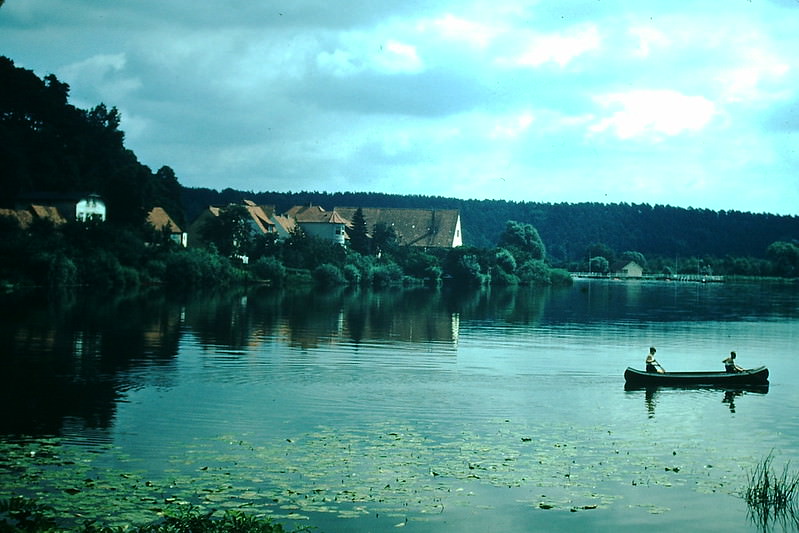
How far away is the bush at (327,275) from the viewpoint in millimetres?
111438

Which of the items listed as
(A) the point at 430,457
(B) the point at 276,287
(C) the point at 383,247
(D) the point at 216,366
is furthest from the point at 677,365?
(C) the point at 383,247

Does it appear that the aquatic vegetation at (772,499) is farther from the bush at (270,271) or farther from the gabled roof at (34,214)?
the bush at (270,271)

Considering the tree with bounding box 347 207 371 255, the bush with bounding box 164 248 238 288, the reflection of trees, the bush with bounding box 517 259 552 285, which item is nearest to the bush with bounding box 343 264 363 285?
the tree with bounding box 347 207 371 255

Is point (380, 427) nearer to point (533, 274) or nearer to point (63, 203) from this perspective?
point (63, 203)

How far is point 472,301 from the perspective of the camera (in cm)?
8700

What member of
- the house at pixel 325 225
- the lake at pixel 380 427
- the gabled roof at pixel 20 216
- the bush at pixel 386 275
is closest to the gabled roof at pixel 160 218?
the gabled roof at pixel 20 216

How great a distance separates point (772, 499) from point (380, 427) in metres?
9.63

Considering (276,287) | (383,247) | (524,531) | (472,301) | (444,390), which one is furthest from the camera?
(383,247)

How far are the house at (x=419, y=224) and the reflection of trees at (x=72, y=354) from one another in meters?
95.6

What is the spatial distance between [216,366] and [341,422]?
36.4 feet

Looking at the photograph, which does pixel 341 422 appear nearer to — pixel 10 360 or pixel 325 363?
pixel 325 363

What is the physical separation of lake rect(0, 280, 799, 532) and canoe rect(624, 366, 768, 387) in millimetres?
569

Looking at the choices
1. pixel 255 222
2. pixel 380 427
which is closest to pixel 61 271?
pixel 255 222

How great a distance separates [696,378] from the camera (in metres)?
33.9
